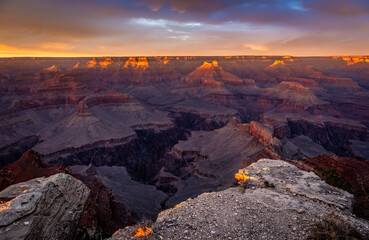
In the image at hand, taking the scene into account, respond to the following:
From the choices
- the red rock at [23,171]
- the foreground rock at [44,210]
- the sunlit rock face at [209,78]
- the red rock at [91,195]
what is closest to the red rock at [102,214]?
the red rock at [91,195]

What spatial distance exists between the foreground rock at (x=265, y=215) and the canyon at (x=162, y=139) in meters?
4.32

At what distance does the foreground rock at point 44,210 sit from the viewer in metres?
9.97

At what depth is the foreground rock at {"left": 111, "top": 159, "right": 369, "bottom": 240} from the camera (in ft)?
34.9

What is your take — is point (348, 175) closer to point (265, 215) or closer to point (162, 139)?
point (265, 215)

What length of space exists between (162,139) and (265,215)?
3195 inches

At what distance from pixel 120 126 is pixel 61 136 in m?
21.1

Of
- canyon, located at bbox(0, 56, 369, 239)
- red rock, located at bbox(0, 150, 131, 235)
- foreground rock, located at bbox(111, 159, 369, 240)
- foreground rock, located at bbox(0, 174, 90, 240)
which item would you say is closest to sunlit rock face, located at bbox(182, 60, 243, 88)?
canyon, located at bbox(0, 56, 369, 239)

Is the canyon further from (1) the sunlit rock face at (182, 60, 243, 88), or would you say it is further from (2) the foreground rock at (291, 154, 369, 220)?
(1) the sunlit rock face at (182, 60, 243, 88)

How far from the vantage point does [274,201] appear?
1386 centimetres

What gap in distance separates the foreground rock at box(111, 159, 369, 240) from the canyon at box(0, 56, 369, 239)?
432 cm

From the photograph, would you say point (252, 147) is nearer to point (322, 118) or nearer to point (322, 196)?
point (322, 196)

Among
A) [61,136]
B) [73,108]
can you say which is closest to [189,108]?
[73,108]

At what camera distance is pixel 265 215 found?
12.3m

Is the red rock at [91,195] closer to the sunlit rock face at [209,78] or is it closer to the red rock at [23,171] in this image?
the red rock at [23,171]
